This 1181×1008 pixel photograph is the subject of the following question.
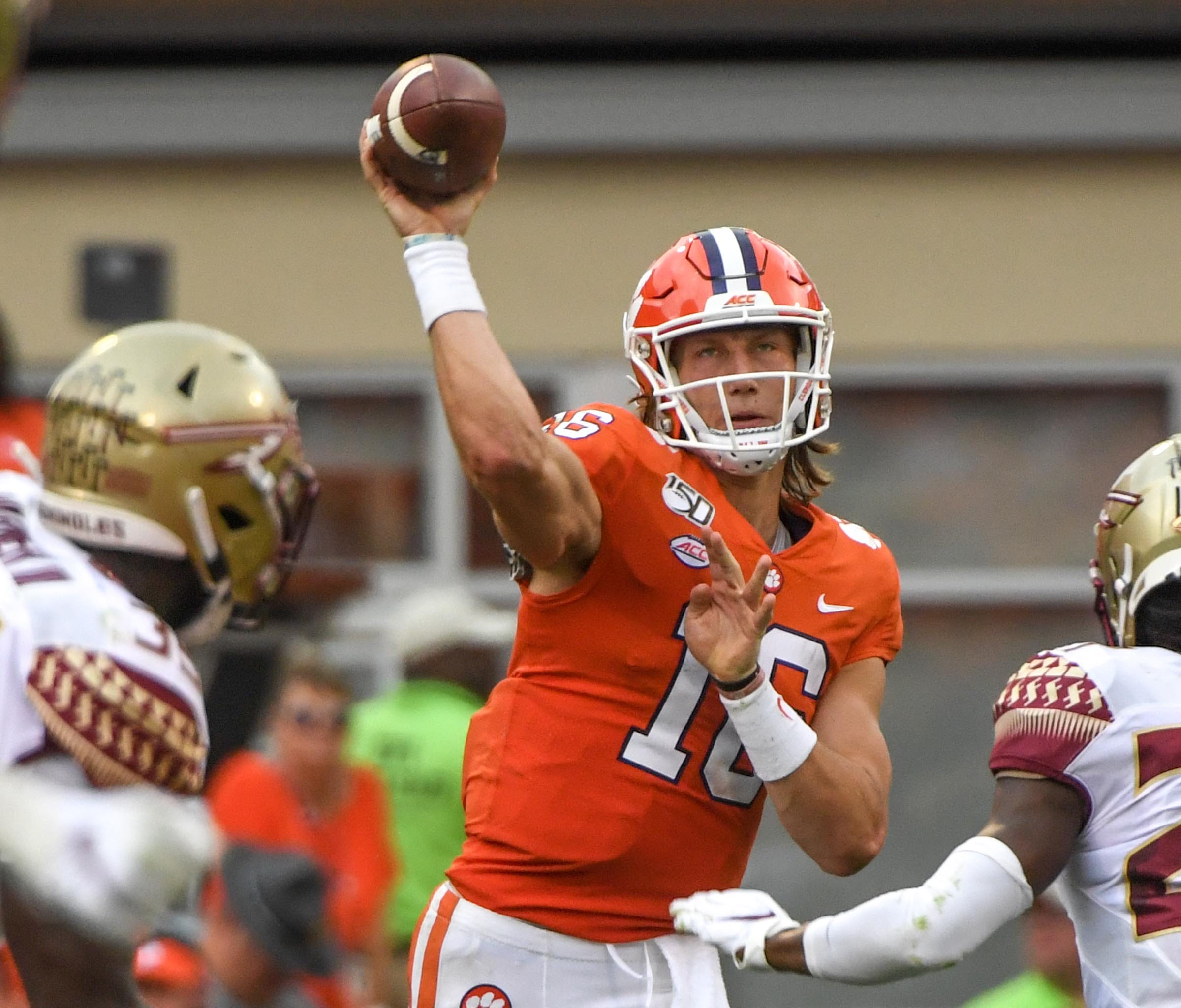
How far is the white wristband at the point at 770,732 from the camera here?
3408 mm

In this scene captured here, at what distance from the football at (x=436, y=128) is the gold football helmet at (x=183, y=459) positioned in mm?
427

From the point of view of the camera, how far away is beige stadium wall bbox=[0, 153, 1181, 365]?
7.84 meters

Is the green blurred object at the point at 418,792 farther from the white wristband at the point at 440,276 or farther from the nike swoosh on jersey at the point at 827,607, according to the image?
the white wristband at the point at 440,276

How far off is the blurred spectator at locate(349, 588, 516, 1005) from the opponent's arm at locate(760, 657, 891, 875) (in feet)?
7.07

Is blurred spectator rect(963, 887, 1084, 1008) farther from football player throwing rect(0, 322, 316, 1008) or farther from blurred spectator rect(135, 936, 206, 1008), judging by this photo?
football player throwing rect(0, 322, 316, 1008)

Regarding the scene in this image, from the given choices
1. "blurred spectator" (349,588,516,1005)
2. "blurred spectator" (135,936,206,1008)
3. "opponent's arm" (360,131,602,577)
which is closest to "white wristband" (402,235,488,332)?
"opponent's arm" (360,131,602,577)

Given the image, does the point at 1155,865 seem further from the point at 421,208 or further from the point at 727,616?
the point at 421,208

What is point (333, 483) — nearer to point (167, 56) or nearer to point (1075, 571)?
point (167, 56)

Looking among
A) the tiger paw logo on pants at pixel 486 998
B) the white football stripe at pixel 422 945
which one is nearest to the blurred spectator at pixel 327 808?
the white football stripe at pixel 422 945

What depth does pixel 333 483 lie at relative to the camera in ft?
26.1

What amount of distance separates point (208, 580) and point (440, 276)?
626 millimetres

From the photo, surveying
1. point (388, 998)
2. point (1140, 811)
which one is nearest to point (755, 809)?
point (1140, 811)

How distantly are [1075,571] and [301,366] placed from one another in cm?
314

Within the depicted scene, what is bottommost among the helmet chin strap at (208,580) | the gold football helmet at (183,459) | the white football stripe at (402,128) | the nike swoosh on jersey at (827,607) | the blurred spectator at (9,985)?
the blurred spectator at (9,985)
